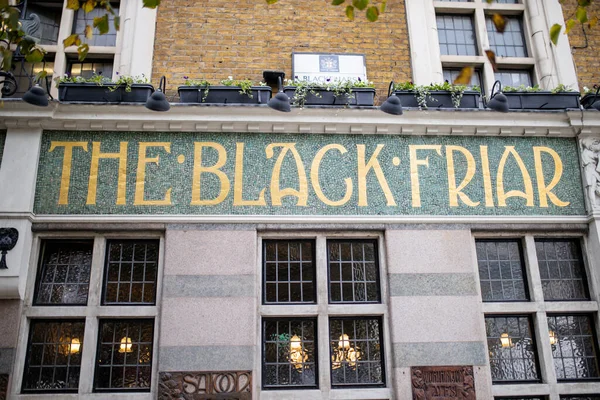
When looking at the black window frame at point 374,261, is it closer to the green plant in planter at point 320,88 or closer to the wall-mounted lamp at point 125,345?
the green plant in planter at point 320,88

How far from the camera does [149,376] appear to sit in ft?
24.2

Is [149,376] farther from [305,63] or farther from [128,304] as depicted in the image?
[305,63]

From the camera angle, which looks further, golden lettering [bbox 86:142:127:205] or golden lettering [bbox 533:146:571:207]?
golden lettering [bbox 533:146:571:207]

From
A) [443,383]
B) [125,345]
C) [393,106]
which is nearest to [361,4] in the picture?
[393,106]

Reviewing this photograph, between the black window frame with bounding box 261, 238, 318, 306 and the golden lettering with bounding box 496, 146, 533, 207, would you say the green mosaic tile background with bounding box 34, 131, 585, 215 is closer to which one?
the golden lettering with bounding box 496, 146, 533, 207

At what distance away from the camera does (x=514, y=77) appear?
32.0 feet

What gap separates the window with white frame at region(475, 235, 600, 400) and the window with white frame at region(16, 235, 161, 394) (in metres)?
4.83

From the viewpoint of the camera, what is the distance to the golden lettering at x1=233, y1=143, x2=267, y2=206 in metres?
7.94

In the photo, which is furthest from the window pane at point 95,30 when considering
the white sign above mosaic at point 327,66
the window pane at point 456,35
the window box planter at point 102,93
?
the window pane at point 456,35

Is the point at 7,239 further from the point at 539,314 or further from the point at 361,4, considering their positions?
the point at 539,314

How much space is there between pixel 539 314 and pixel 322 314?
123 inches

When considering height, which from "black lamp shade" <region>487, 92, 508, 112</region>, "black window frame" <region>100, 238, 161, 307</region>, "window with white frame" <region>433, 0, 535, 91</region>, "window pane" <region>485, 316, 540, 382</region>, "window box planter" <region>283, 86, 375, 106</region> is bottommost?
"window pane" <region>485, 316, 540, 382</region>

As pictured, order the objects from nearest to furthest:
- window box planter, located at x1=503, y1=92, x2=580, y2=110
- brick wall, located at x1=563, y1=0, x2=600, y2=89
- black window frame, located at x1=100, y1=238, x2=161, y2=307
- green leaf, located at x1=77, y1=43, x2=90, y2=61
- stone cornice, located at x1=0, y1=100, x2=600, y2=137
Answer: green leaf, located at x1=77, y1=43, x2=90, y2=61, black window frame, located at x1=100, y1=238, x2=161, y2=307, stone cornice, located at x1=0, y1=100, x2=600, y2=137, window box planter, located at x1=503, y1=92, x2=580, y2=110, brick wall, located at x1=563, y1=0, x2=600, y2=89

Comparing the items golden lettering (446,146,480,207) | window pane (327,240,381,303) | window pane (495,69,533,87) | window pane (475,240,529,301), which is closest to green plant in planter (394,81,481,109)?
golden lettering (446,146,480,207)
